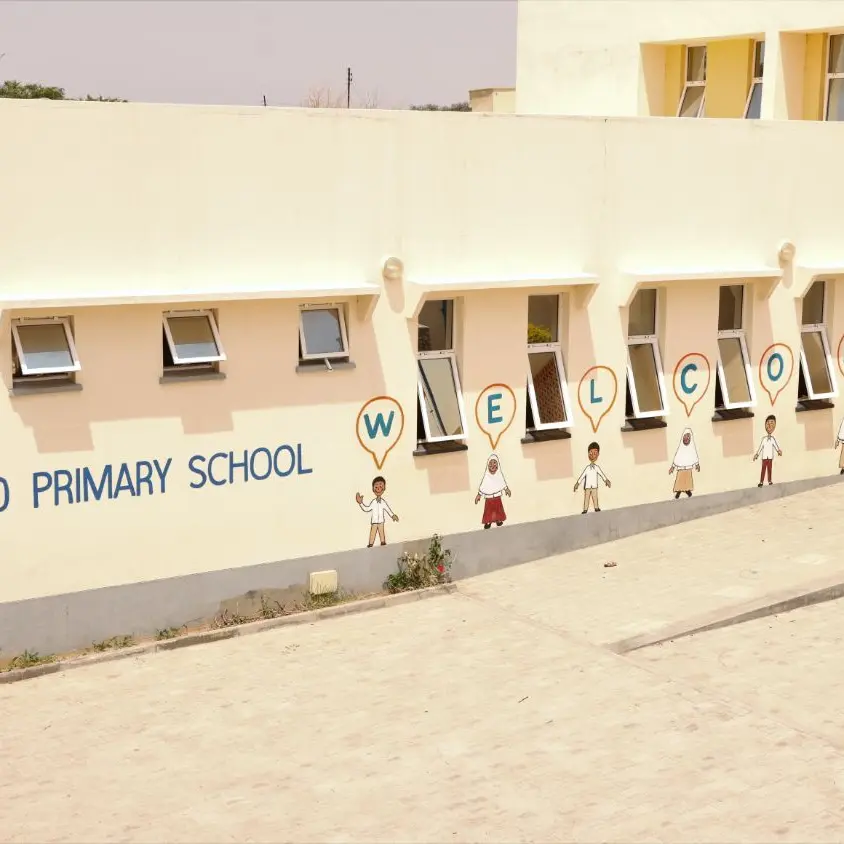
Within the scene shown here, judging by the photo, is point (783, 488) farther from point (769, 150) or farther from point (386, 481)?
point (386, 481)

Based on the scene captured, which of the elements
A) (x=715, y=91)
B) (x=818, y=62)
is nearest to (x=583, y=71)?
(x=715, y=91)

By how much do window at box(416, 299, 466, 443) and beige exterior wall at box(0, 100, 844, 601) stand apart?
154 millimetres

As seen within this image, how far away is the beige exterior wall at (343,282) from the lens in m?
11.0

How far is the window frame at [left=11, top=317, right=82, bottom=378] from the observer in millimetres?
10828

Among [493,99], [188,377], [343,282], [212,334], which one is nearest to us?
[188,377]

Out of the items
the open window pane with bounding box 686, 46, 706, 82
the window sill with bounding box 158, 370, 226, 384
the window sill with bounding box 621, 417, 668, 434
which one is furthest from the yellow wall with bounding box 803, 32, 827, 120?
the window sill with bounding box 158, 370, 226, 384

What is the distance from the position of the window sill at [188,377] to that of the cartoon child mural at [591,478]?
13.4 feet

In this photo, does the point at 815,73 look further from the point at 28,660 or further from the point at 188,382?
the point at 28,660

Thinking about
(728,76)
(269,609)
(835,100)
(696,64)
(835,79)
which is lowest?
(269,609)

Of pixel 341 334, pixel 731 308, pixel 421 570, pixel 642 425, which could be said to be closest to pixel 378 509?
pixel 421 570

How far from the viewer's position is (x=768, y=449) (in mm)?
15219

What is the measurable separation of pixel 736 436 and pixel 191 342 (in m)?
6.31

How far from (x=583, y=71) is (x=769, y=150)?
23.8 ft

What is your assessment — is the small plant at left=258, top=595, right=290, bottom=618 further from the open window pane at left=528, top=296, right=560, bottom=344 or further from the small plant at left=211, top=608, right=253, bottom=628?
the open window pane at left=528, top=296, right=560, bottom=344
